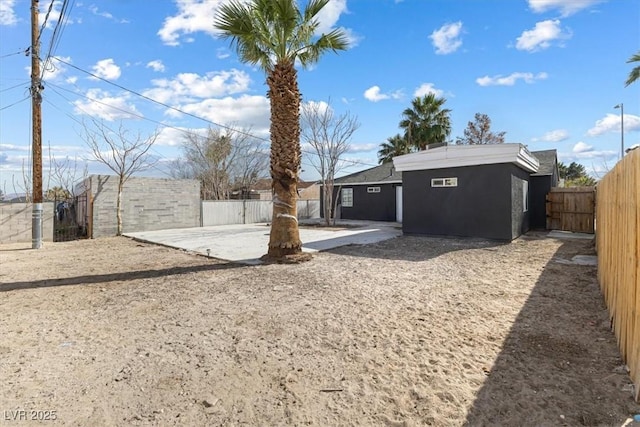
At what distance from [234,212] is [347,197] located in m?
7.24

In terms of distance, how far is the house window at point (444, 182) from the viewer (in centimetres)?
1198

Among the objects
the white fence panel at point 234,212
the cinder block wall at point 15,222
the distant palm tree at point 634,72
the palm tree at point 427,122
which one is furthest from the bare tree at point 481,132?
the cinder block wall at point 15,222

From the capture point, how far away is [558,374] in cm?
296

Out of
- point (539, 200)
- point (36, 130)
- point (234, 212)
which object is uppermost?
point (36, 130)

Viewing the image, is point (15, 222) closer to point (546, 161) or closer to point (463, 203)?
point (463, 203)

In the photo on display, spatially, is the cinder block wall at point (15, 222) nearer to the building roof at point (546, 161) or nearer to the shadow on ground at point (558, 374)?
the shadow on ground at point (558, 374)

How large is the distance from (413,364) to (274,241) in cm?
530

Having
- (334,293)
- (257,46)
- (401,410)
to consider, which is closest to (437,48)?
(257,46)

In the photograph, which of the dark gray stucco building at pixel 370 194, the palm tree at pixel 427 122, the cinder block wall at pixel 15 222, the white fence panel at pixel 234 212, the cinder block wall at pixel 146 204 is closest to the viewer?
the cinder block wall at pixel 15 222

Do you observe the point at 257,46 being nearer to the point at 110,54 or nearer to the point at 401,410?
the point at 110,54

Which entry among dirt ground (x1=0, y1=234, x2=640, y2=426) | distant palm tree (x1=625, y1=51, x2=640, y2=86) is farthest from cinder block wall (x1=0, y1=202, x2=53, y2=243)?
distant palm tree (x1=625, y1=51, x2=640, y2=86)

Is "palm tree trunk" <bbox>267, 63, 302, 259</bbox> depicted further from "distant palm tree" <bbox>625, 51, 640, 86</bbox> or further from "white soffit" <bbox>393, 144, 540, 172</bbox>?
"distant palm tree" <bbox>625, 51, 640, 86</bbox>

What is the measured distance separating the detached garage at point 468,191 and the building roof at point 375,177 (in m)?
6.32

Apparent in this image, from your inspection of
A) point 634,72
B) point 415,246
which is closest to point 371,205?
point 415,246
